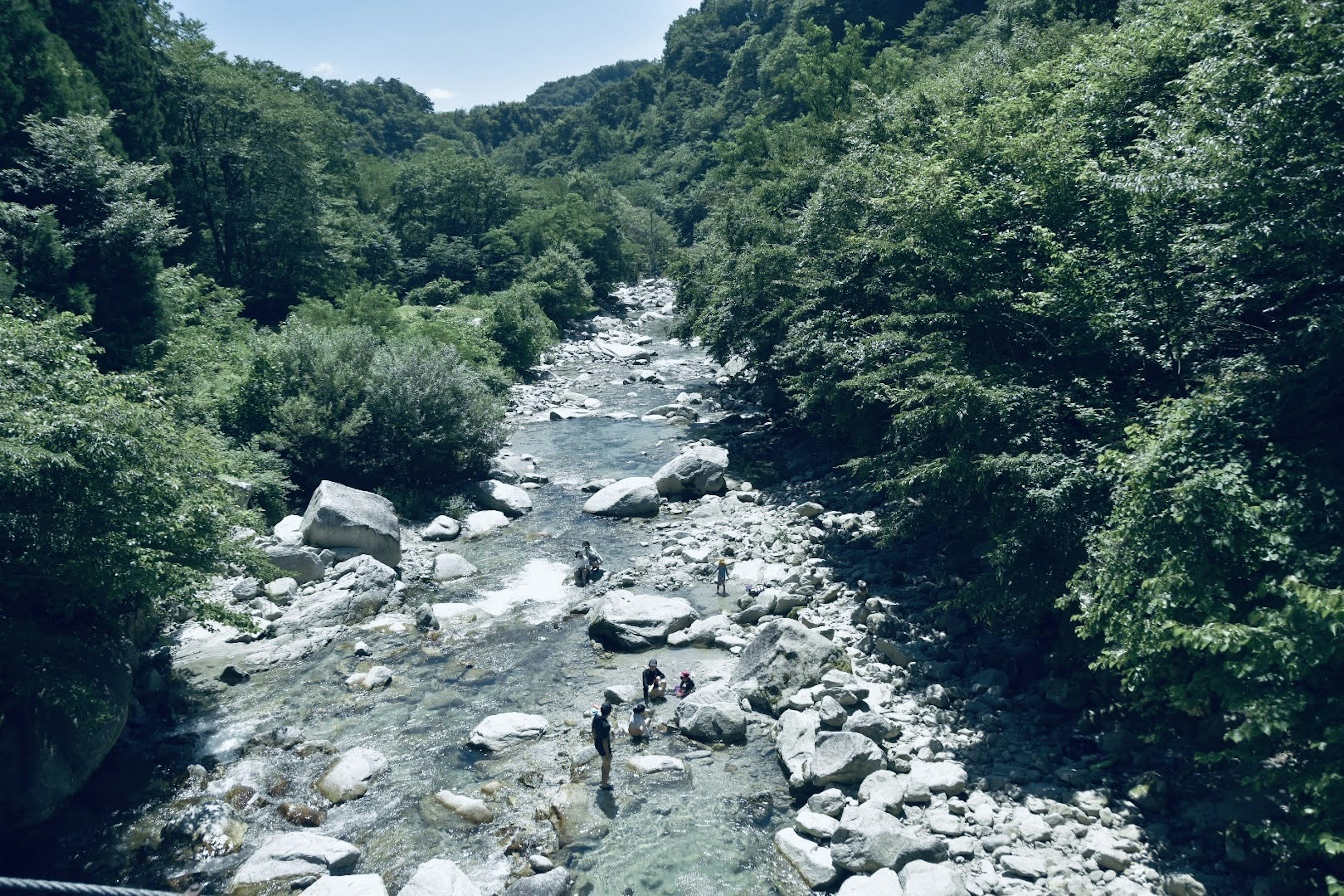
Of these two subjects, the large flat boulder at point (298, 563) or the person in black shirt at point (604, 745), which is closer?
the person in black shirt at point (604, 745)

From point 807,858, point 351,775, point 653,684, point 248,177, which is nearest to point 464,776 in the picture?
point 351,775

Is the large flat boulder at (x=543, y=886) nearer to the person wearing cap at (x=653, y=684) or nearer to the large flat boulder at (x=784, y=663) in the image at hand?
the person wearing cap at (x=653, y=684)

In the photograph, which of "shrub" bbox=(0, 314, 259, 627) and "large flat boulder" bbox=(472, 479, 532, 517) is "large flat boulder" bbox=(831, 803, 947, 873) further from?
"large flat boulder" bbox=(472, 479, 532, 517)

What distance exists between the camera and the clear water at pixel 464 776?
35.8 ft

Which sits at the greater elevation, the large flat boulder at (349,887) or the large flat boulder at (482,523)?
the large flat boulder at (482,523)

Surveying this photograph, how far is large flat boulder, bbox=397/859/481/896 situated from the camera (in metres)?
9.98

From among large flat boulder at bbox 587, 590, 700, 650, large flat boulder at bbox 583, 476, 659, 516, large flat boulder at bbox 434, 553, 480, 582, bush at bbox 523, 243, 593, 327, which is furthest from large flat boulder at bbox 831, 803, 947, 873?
bush at bbox 523, 243, 593, 327

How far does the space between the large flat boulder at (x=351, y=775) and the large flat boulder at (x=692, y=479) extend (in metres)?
14.1

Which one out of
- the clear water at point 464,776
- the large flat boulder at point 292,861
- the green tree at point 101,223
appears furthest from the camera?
the green tree at point 101,223

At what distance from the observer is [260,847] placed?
1125cm

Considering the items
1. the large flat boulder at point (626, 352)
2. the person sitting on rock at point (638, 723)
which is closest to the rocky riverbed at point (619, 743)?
the person sitting on rock at point (638, 723)

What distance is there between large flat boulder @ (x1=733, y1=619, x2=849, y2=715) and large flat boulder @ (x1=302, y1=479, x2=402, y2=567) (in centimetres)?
1099

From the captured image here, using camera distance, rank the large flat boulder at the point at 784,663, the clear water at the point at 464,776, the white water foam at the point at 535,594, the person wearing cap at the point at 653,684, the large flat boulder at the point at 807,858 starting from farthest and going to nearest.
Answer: the white water foam at the point at 535,594 → the person wearing cap at the point at 653,684 → the large flat boulder at the point at 784,663 → the clear water at the point at 464,776 → the large flat boulder at the point at 807,858

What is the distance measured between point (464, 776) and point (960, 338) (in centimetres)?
1243
